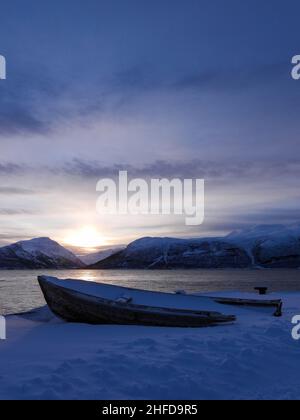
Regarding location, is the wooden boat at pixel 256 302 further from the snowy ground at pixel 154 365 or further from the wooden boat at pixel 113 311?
the snowy ground at pixel 154 365

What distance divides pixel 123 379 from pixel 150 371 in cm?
77

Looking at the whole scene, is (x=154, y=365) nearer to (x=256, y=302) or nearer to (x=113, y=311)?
(x=113, y=311)

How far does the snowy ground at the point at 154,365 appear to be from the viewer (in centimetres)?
842

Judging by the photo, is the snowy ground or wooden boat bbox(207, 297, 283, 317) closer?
the snowy ground

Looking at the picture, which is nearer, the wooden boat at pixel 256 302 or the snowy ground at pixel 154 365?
the snowy ground at pixel 154 365

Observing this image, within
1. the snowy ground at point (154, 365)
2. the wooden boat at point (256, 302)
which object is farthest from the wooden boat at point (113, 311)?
the wooden boat at point (256, 302)

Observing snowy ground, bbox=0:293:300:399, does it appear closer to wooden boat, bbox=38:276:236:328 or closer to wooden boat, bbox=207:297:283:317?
wooden boat, bbox=38:276:236:328

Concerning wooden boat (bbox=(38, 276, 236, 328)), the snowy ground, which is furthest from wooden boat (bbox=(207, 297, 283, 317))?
the snowy ground

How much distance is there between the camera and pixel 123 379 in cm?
912

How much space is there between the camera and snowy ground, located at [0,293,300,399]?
8422mm

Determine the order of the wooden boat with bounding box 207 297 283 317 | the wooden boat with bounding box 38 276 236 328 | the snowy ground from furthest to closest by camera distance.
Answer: the wooden boat with bounding box 207 297 283 317 < the wooden boat with bounding box 38 276 236 328 < the snowy ground

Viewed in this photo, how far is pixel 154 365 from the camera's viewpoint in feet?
33.0

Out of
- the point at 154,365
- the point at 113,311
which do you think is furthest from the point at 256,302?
the point at 154,365

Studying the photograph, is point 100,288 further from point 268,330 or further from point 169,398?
point 169,398
